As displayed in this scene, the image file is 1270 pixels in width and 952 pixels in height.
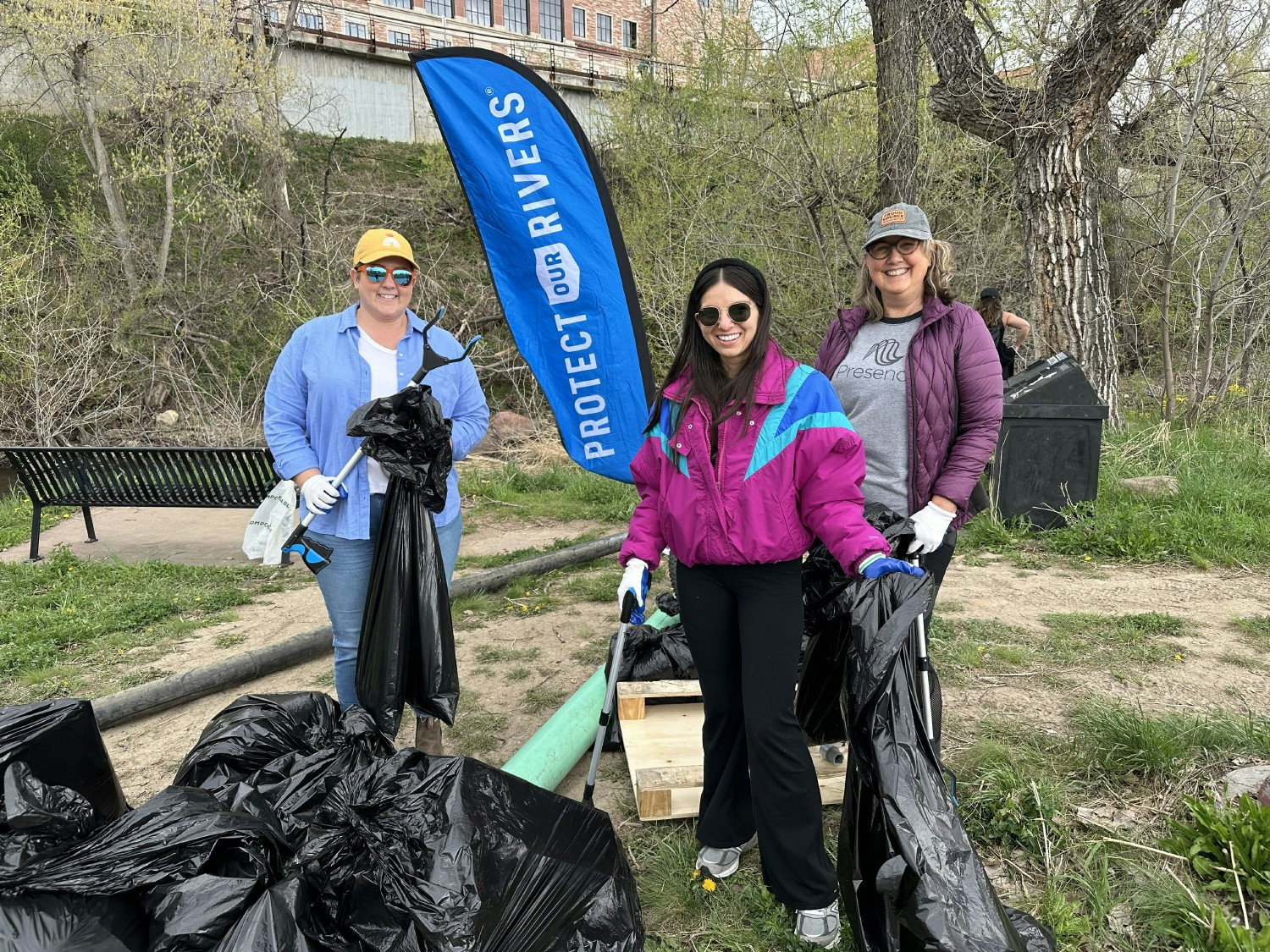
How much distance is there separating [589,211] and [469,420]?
5.22ft

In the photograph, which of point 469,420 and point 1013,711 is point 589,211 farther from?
point 1013,711

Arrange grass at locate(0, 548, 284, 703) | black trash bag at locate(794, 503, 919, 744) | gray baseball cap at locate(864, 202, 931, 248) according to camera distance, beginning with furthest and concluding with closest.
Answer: grass at locate(0, 548, 284, 703) → gray baseball cap at locate(864, 202, 931, 248) → black trash bag at locate(794, 503, 919, 744)

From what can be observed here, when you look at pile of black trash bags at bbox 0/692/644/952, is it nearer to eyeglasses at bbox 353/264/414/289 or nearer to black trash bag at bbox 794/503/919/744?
black trash bag at bbox 794/503/919/744

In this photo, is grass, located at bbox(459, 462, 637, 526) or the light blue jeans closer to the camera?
the light blue jeans

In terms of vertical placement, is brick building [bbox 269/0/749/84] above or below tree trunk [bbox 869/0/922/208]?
above

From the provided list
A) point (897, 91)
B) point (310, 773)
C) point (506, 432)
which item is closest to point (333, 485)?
point (310, 773)

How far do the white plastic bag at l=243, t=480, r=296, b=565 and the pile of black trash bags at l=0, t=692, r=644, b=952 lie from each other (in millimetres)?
806

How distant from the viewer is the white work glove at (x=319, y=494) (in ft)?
8.66

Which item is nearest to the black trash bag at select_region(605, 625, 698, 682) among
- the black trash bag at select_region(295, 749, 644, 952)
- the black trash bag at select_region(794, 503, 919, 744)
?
the black trash bag at select_region(794, 503, 919, 744)

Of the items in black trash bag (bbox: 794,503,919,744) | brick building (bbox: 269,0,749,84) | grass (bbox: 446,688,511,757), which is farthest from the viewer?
brick building (bbox: 269,0,749,84)

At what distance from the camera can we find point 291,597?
5453 mm

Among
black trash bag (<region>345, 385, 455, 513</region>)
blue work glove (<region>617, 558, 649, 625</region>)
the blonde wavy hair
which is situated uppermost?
the blonde wavy hair

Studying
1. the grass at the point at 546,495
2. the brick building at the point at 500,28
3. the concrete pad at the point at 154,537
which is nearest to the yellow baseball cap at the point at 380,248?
the concrete pad at the point at 154,537

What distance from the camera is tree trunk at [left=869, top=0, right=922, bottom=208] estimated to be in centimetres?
749
